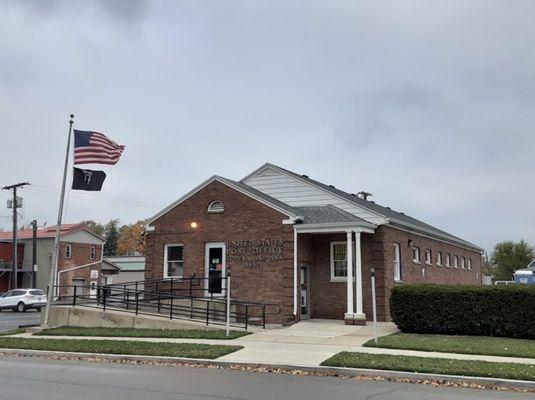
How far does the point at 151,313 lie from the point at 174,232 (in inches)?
155

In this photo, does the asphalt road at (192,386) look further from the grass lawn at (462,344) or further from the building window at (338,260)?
the building window at (338,260)

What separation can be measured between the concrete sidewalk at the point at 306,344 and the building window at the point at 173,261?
6.08 meters

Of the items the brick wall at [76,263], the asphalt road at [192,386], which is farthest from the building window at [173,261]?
the brick wall at [76,263]

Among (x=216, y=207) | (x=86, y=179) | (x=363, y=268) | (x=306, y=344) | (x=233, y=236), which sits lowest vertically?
(x=306, y=344)

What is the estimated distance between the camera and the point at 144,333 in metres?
18.0

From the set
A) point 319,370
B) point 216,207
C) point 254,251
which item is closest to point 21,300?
point 216,207

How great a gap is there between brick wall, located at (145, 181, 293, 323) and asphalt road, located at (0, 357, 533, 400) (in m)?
9.24

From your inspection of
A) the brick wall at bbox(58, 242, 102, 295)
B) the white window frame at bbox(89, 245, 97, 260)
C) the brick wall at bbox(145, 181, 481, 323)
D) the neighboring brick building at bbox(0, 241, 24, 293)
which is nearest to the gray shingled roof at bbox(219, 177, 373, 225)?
the brick wall at bbox(145, 181, 481, 323)

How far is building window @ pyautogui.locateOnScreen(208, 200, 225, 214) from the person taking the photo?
23172 millimetres

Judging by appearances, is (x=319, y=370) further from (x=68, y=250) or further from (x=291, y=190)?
(x=68, y=250)

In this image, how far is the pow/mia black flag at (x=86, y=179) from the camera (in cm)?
2042

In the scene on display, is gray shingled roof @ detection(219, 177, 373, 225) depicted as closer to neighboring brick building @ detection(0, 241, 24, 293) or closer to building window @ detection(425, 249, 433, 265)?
building window @ detection(425, 249, 433, 265)

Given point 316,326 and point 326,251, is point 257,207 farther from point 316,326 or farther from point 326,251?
point 316,326

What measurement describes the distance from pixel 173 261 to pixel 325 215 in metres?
6.81
